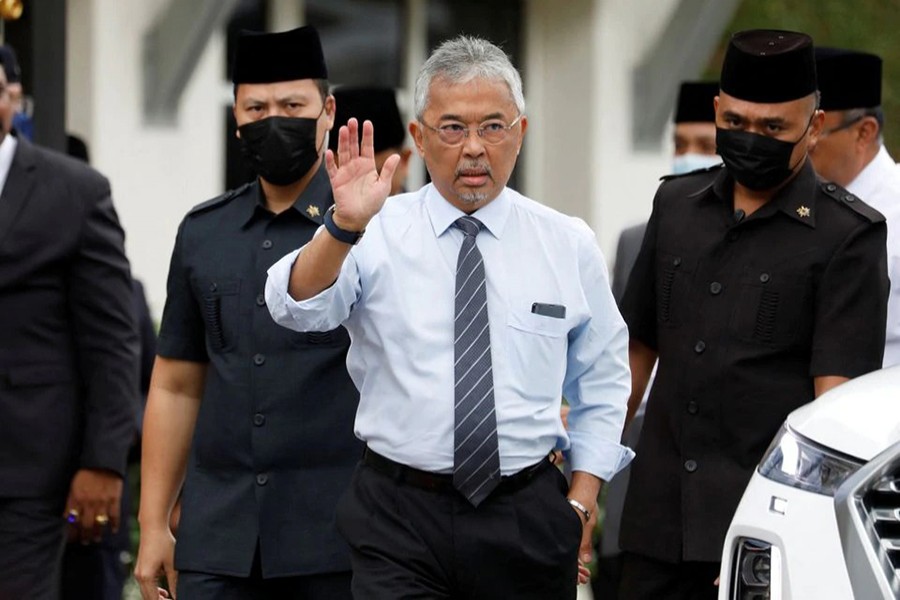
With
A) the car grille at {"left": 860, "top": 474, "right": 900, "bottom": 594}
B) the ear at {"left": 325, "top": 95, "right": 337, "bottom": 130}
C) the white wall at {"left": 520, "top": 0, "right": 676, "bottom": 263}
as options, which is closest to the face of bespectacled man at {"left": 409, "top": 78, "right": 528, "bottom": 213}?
the ear at {"left": 325, "top": 95, "right": 337, "bottom": 130}

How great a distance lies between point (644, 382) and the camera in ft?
18.3

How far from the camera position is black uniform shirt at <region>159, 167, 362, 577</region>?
507 cm

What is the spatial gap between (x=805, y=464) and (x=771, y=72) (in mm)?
1320

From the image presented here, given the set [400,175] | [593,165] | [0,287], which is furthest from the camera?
[593,165]

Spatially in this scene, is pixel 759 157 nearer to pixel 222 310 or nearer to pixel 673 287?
pixel 673 287

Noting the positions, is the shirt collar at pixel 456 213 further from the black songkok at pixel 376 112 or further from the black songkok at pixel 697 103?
the black songkok at pixel 697 103

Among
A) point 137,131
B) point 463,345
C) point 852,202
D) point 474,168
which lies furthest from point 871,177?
point 137,131

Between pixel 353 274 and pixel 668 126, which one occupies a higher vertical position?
pixel 353 274

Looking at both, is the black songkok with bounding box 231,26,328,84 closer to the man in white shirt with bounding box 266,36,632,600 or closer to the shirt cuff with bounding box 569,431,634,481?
the man in white shirt with bounding box 266,36,632,600

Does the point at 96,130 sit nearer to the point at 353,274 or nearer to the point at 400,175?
the point at 400,175

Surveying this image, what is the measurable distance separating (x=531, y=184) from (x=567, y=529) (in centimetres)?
876

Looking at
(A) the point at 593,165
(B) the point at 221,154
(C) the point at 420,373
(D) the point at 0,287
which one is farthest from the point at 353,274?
(A) the point at 593,165

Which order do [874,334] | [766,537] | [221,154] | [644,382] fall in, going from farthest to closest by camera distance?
[221,154], [644,382], [874,334], [766,537]

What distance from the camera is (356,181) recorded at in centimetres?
438
